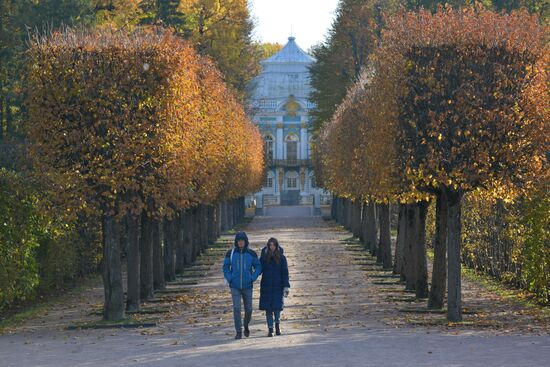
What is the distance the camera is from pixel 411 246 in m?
29.3

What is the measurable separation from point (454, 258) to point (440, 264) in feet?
5.07

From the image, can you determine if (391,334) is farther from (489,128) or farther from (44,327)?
(44,327)

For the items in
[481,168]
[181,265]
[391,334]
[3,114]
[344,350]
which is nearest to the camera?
[344,350]

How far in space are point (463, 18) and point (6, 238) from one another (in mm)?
9889

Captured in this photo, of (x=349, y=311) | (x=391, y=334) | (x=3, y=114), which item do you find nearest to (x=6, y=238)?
(x=349, y=311)

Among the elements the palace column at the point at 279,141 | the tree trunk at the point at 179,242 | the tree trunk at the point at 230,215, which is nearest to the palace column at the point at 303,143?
the palace column at the point at 279,141

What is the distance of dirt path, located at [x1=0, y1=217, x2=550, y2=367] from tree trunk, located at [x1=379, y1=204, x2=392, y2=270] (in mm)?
6944

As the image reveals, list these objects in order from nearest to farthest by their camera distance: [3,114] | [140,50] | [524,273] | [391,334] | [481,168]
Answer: [391,334]
[481,168]
[140,50]
[524,273]
[3,114]

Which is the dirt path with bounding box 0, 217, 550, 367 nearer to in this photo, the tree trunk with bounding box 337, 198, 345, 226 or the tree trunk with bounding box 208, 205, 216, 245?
the tree trunk with bounding box 208, 205, 216, 245

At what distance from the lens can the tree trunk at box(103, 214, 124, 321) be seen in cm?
2286

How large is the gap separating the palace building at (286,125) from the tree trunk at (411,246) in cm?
8946

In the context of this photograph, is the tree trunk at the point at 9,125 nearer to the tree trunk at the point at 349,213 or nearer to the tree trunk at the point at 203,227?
the tree trunk at the point at 203,227

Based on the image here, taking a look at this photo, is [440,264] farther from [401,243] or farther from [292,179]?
[292,179]

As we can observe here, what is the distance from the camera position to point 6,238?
24.2 metres
